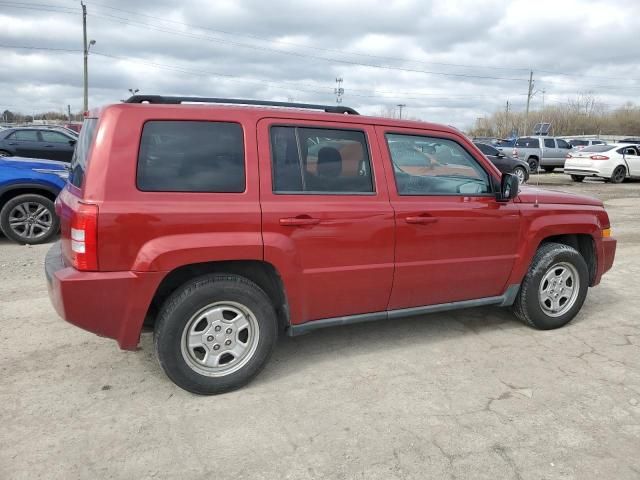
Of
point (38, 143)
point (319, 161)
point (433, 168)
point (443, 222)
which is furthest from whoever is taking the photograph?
point (38, 143)

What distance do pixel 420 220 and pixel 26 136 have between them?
495 inches

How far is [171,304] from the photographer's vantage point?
9.93 feet

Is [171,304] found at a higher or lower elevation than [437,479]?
higher

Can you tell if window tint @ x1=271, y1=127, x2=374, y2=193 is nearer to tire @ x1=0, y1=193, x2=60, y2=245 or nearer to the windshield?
tire @ x1=0, y1=193, x2=60, y2=245

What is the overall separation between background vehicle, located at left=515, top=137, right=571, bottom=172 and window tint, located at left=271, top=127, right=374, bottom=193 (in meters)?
21.1

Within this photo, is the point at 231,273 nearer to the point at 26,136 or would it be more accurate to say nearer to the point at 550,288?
the point at 550,288

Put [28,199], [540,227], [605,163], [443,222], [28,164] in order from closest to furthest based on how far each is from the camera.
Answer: [443,222] → [540,227] → [28,199] → [28,164] → [605,163]

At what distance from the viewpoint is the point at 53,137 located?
42.2 feet

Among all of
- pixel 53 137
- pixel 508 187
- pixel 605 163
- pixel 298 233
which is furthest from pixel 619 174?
pixel 298 233

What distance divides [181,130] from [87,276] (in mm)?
1006

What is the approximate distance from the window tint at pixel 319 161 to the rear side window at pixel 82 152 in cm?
111

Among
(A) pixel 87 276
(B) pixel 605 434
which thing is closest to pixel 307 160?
(A) pixel 87 276

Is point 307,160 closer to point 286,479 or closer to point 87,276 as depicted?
point 87,276

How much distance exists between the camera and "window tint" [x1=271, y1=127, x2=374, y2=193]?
325 cm
